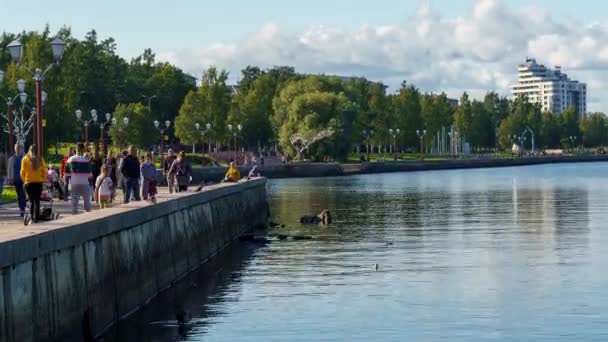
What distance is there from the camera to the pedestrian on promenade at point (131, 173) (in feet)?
137

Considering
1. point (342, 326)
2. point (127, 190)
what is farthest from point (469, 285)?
point (127, 190)

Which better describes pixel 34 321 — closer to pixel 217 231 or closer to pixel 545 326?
pixel 545 326

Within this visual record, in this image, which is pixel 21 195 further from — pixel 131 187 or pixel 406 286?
pixel 406 286

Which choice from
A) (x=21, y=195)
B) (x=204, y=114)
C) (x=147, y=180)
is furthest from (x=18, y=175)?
(x=204, y=114)

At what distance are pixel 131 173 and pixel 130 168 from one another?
168mm

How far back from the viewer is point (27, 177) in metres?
31.8

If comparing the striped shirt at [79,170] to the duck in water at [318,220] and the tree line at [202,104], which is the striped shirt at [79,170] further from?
the tree line at [202,104]

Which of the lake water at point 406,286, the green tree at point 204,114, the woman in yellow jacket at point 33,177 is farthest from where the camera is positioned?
the green tree at point 204,114

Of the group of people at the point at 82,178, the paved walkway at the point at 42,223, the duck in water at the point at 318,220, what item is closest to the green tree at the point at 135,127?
the duck in water at the point at 318,220

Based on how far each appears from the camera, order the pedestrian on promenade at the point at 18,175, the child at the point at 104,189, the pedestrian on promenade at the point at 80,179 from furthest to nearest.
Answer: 1. the child at the point at 104,189
2. the pedestrian on promenade at the point at 18,175
3. the pedestrian on promenade at the point at 80,179

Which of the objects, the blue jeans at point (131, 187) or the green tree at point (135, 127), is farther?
the green tree at point (135, 127)

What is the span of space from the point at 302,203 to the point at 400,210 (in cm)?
1233

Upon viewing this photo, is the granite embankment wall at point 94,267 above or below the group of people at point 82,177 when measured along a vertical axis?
below

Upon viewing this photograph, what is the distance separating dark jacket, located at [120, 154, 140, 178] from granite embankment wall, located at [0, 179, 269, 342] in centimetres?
181
